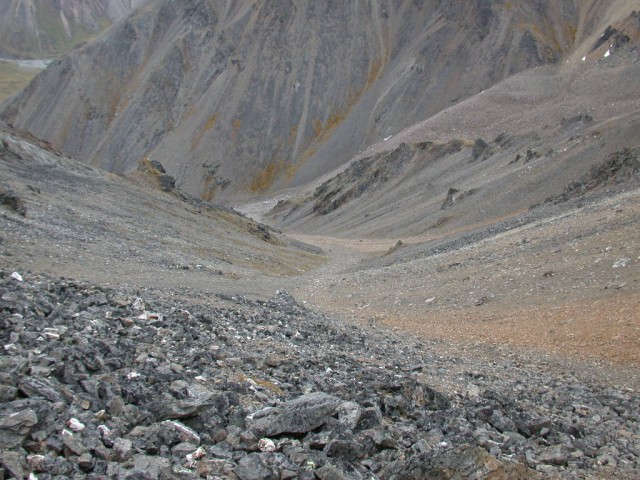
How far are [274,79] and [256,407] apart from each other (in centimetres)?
12024

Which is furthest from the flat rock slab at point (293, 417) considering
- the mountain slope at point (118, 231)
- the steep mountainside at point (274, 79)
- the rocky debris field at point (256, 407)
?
the steep mountainside at point (274, 79)

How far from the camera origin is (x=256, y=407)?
8742mm

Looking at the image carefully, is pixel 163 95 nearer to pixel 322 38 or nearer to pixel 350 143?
pixel 322 38

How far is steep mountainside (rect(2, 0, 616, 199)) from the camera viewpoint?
11200 cm

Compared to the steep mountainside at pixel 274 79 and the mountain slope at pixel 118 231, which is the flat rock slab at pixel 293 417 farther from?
the steep mountainside at pixel 274 79

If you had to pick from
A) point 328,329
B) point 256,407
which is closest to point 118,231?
point 328,329

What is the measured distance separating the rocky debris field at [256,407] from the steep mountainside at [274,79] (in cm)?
9825

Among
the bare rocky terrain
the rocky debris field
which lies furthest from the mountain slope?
the rocky debris field

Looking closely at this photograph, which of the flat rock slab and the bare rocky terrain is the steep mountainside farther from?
the flat rock slab

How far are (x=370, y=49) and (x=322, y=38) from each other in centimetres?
1065

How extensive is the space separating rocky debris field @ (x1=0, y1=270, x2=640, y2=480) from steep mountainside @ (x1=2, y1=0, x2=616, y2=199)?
98.3 metres

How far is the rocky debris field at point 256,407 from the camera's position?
688 centimetres

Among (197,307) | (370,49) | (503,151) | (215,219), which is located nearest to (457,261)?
(197,307)

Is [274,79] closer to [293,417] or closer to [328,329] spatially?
[328,329]
